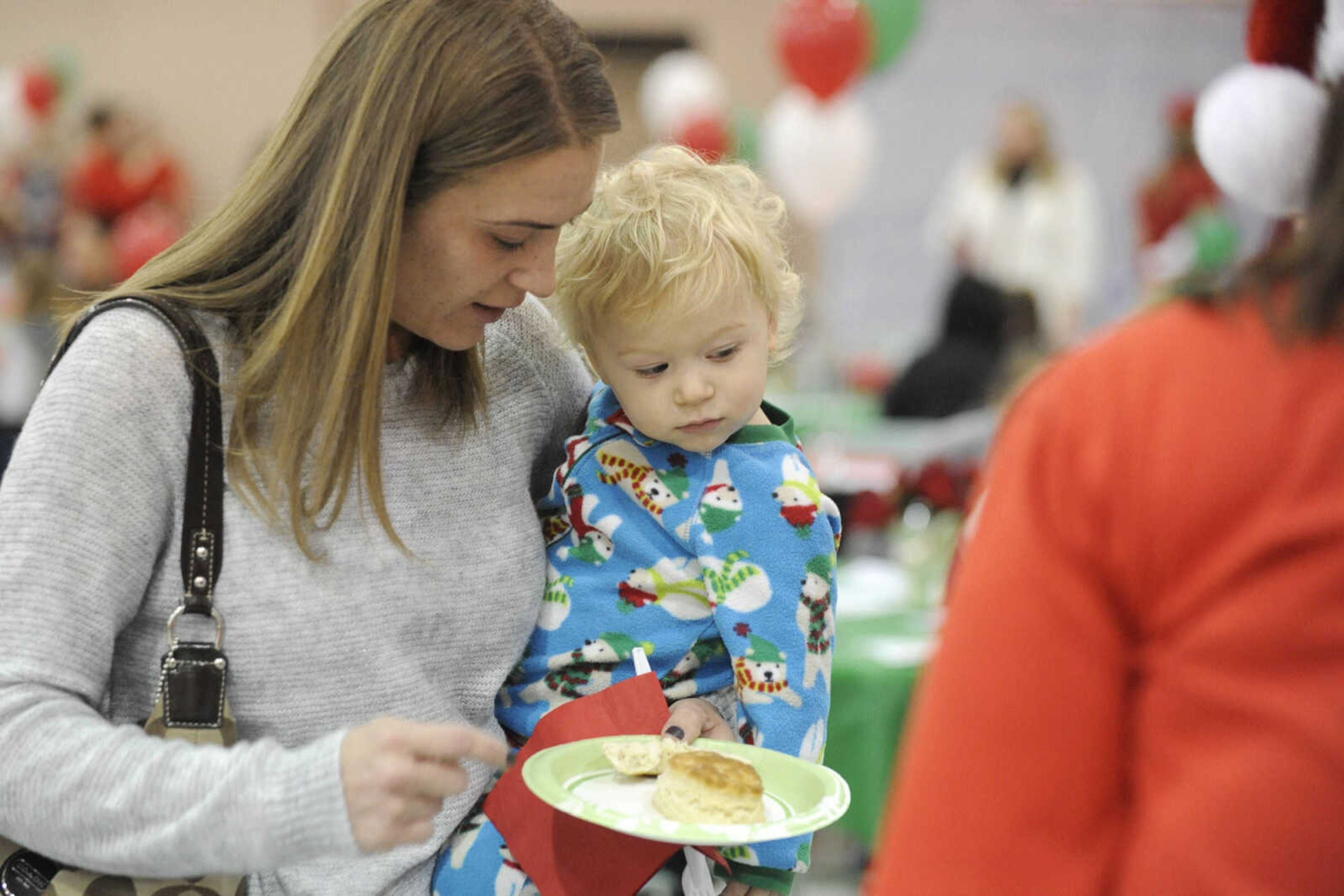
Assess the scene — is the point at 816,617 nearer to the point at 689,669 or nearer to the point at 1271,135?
the point at 689,669

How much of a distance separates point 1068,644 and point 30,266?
6.23 meters

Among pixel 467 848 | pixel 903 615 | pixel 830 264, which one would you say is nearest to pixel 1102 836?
pixel 467 848

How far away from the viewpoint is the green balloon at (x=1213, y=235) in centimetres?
675

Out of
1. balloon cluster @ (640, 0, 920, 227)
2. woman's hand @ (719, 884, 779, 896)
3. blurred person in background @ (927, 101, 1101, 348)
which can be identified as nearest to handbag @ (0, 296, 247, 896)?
woman's hand @ (719, 884, 779, 896)

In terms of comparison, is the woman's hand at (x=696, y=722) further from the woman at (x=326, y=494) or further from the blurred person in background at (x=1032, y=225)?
the blurred person in background at (x=1032, y=225)

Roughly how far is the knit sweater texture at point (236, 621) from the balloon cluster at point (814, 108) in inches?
193

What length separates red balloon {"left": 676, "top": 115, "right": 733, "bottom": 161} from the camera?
6.79 metres

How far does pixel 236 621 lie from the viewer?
130cm

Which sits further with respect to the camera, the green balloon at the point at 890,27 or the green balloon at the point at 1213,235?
the green balloon at the point at 1213,235

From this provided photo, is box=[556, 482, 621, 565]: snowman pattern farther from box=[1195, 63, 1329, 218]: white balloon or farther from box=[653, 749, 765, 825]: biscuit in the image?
box=[1195, 63, 1329, 218]: white balloon

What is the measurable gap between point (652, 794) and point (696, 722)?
17 cm

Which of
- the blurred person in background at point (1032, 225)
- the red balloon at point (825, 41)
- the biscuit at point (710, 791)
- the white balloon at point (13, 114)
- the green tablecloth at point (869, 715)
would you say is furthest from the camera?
the blurred person in background at point (1032, 225)

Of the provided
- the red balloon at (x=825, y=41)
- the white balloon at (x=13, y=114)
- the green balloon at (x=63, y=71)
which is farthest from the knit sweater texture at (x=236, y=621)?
the green balloon at (x=63, y=71)

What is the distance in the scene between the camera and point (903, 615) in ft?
10.8
